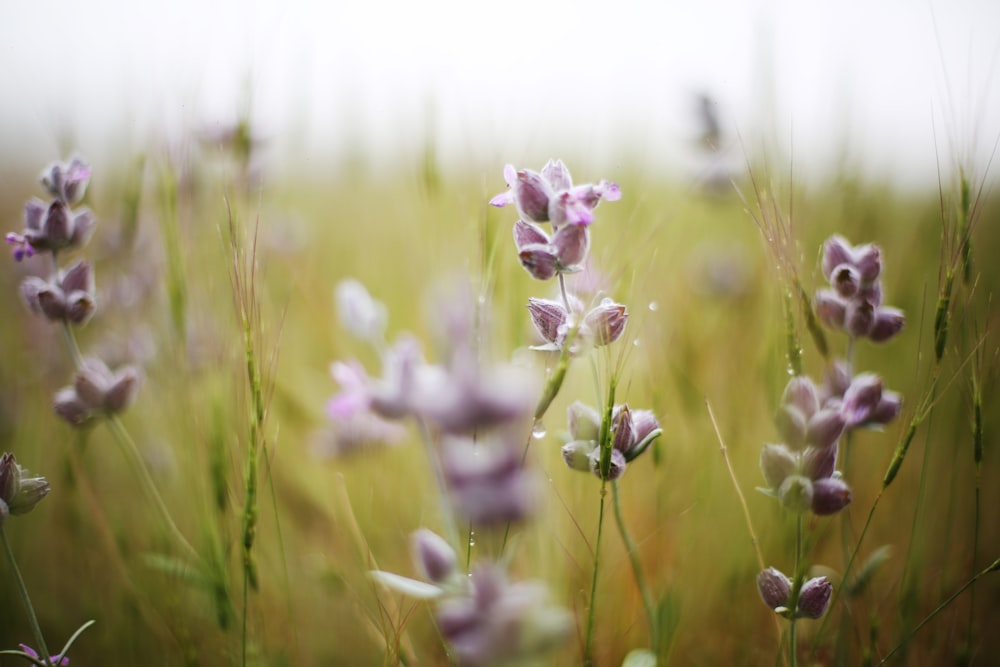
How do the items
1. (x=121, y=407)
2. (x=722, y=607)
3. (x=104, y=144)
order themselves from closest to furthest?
(x=121, y=407)
(x=722, y=607)
(x=104, y=144)

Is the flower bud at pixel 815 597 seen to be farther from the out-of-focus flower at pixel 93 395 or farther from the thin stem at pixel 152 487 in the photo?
the out-of-focus flower at pixel 93 395

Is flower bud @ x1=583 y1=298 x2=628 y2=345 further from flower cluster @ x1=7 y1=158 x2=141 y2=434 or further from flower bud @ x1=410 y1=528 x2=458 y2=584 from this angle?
flower cluster @ x1=7 y1=158 x2=141 y2=434

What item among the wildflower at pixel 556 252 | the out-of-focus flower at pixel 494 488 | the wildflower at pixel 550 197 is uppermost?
the wildflower at pixel 550 197

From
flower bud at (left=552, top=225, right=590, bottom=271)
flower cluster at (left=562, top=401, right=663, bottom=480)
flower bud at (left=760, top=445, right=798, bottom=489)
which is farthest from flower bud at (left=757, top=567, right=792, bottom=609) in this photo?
flower bud at (left=552, top=225, right=590, bottom=271)

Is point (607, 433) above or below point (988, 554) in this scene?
above

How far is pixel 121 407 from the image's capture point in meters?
1.03

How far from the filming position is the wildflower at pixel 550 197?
714 millimetres

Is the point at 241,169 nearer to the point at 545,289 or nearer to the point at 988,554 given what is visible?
the point at 545,289

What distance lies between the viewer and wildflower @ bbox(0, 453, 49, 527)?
0.75 m

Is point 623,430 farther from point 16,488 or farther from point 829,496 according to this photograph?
point 16,488

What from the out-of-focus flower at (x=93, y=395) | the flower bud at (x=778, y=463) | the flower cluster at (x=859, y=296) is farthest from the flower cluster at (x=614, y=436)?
the out-of-focus flower at (x=93, y=395)

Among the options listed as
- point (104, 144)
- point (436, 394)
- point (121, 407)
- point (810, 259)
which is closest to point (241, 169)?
point (104, 144)

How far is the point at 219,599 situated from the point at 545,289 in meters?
0.90

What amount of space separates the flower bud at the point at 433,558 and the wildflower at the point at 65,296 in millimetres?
760
